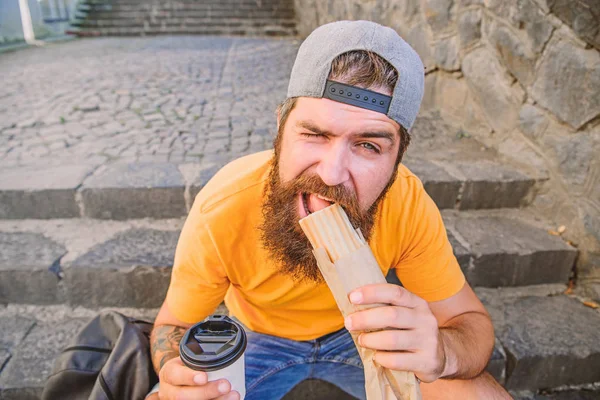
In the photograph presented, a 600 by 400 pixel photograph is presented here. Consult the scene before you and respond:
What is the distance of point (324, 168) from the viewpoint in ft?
4.34

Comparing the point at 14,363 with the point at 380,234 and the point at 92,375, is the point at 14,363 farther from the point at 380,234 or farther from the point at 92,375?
the point at 380,234

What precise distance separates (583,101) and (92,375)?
288cm

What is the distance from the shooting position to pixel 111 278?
7.51ft

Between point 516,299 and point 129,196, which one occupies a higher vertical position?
point 129,196

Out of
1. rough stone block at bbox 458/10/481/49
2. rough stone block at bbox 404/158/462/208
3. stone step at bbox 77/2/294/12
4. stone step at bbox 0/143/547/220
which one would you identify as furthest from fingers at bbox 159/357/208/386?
stone step at bbox 77/2/294/12

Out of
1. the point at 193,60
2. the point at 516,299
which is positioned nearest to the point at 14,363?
the point at 516,299

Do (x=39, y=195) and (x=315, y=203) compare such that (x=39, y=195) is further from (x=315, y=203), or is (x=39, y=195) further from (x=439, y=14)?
(x=439, y=14)

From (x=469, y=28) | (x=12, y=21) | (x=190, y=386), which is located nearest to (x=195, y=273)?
(x=190, y=386)

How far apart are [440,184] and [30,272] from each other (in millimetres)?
2551

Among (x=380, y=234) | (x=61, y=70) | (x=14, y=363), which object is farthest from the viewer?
(x=61, y=70)

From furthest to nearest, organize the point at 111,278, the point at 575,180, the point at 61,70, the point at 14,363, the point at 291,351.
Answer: the point at 61,70 < the point at 575,180 < the point at 111,278 < the point at 14,363 < the point at 291,351

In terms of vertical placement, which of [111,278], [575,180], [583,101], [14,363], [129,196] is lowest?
[14,363]

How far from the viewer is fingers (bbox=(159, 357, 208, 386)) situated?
1.06m

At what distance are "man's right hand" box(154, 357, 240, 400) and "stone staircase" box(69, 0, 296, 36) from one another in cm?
929
